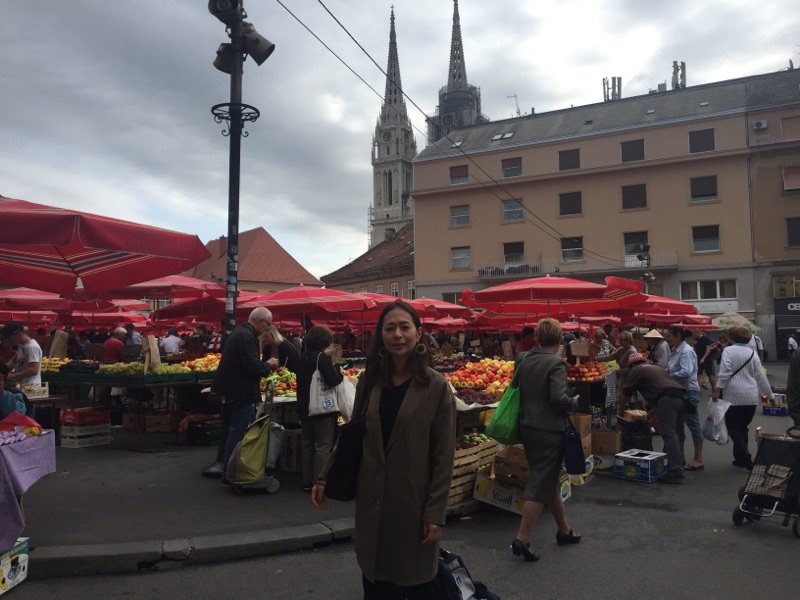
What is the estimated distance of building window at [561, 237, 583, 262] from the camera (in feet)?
131

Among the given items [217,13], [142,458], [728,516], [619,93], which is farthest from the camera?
[619,93]

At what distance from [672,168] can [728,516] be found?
35745mm

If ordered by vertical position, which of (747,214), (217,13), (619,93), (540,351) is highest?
(619,93)

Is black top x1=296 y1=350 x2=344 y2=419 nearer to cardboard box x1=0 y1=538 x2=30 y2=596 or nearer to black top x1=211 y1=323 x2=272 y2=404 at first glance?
black top x1=211 y1=323 x2=272 y2=404

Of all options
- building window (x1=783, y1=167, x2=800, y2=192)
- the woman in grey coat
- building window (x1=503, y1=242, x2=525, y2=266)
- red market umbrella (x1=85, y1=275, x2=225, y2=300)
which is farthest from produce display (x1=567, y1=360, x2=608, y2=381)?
building window (x1=783, y1=167, x2=800, y2=192)

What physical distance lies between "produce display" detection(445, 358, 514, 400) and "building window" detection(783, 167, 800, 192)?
32.6 meters

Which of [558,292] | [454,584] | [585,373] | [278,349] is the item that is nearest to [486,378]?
[585,373]

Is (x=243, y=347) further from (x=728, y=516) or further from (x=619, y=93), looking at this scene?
(x=619, y=93)

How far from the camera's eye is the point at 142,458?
8.15m

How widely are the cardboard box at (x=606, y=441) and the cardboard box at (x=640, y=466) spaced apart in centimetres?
65

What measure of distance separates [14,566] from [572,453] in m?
4.24

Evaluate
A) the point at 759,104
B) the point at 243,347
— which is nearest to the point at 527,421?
the point at 243,347

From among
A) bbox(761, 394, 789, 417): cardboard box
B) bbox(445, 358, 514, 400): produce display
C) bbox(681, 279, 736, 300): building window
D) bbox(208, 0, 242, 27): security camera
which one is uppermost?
bbox(208, 0, 242, 27): security camera

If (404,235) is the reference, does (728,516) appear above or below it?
below
